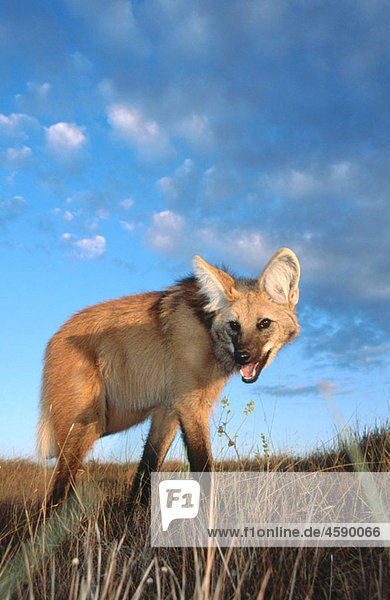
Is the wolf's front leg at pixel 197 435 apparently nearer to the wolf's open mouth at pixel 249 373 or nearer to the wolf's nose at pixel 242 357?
the wolf's open mouth at pixel 249 373

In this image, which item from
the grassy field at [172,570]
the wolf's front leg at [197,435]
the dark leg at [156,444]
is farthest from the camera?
the dark leg at [156,444]

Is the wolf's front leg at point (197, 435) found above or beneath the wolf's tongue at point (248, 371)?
beneath

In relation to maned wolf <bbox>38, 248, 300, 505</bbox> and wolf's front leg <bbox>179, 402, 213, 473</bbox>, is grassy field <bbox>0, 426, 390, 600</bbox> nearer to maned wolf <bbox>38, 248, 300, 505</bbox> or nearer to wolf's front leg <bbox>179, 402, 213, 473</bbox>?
wolf's front leg <bbox>179, 402, 213, 473</bbox>

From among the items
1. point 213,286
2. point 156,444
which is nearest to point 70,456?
point 156,444

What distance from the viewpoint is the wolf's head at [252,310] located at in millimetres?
4688

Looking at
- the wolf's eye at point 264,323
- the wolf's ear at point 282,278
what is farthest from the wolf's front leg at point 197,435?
the wolf's ear at point 282,278

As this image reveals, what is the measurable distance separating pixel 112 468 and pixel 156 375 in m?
4.47

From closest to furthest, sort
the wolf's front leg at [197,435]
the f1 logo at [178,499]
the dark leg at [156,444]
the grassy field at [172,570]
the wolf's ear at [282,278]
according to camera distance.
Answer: the grassy field at [172,570]
the f1 logo at [178,499]
the wolf's front leg at [197,435]
the wolf's ear at [282,278]
the dark leg at [156,444]

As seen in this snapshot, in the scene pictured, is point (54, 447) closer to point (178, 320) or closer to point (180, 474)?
point (180, 474)

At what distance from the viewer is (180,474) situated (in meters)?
4.74

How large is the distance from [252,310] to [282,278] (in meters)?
0.49

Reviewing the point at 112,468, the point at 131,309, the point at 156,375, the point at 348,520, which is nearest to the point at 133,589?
the point at 348,520

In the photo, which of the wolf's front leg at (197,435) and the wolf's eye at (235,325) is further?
the wolf's eye at (235,325)

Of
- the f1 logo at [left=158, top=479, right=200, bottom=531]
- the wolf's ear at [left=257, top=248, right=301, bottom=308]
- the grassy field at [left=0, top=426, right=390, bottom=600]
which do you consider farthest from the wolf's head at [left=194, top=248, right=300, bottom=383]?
the grassy field at [left=0, top=426, right=390, bottom=600]
